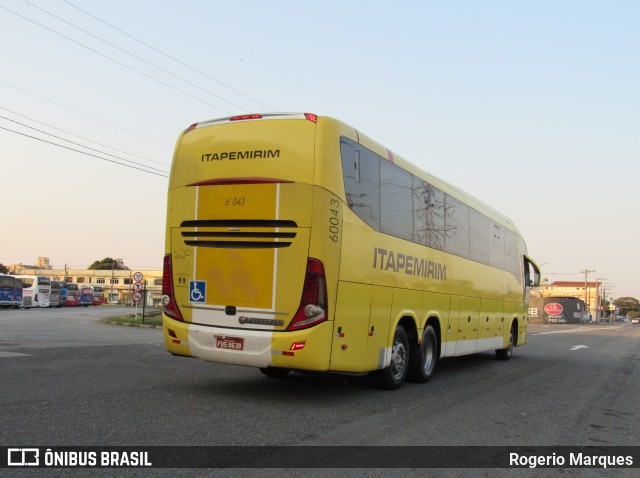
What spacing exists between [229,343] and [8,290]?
46986 mm

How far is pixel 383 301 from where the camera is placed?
9062mm

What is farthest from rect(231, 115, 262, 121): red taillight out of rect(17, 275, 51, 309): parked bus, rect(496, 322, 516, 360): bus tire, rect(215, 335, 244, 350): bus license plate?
rect(17, 275, 51, 309): parked bus

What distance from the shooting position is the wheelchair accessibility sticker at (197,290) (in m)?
8.30

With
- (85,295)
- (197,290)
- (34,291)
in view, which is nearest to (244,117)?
(197,290)

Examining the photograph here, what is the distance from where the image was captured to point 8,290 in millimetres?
48031

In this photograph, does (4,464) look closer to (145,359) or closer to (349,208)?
(349,208)

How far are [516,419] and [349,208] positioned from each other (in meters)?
3.59

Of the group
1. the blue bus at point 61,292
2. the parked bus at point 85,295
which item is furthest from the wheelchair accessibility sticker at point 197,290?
the parked bus at point 85,295

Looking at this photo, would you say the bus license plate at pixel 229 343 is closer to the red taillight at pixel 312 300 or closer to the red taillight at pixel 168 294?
the red taillight at pixel 312 300

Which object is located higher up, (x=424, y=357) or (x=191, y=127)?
(x=191, y=127)

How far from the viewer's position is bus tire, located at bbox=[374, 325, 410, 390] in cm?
943

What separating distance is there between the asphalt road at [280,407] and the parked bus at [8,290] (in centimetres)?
3966

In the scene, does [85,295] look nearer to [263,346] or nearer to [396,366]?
[396,366]

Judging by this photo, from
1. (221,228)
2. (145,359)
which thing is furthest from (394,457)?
(145,359)
